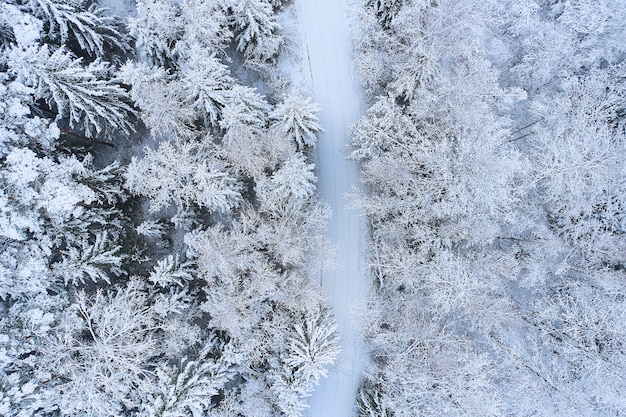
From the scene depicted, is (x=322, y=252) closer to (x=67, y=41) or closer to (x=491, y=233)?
(x=491, y=233)

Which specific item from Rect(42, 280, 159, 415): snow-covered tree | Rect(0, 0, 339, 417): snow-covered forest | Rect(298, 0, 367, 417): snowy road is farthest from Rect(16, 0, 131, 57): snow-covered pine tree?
Rect(42, 280, 159, 415): snow-covered tree

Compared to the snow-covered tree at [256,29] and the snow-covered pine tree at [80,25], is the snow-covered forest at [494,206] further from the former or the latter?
the snow-covered pine tree at [80,25]

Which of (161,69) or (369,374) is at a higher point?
(161,69)

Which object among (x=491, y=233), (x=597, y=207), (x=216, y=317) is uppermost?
(x=216, y=317)

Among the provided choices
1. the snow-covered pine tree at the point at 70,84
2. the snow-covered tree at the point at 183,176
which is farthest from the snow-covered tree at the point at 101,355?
the snow-covered pine tree at the point at 70,84

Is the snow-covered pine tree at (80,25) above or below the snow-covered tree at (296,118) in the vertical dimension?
above

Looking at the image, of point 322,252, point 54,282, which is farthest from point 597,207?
point 54,282

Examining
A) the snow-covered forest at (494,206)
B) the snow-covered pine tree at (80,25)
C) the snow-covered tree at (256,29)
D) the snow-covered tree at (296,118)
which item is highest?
the snow-covered pine tree at (80,25)
